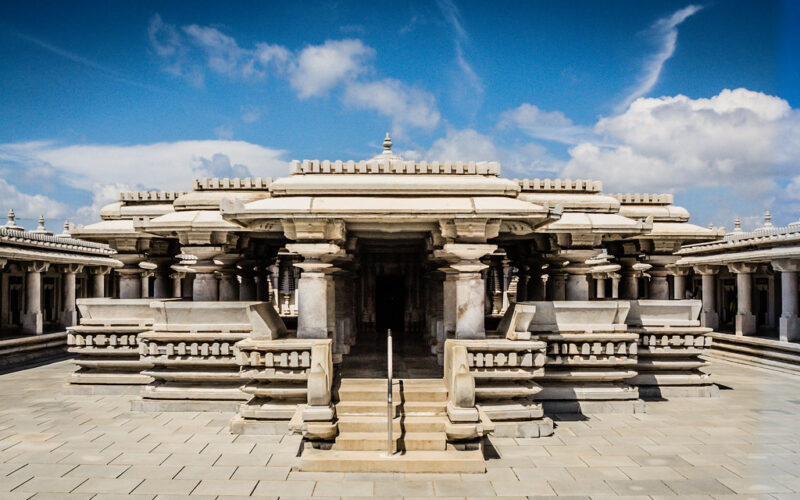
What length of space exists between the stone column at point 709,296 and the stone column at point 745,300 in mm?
1655

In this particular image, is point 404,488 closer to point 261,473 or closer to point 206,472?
point 261,473

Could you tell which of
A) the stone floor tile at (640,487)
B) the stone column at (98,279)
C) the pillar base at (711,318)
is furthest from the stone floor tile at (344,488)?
the stone column at (98,279)

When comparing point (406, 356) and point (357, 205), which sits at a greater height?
point (357, 205)

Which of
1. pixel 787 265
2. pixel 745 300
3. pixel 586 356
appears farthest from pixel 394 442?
pixel 745 300

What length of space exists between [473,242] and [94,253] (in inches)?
840

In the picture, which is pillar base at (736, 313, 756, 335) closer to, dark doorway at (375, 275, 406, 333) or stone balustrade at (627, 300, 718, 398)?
stone balustrade at (627, 300, 718, 398)

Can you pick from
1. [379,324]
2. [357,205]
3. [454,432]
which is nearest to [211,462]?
[454,432]

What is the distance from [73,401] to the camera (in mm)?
11445

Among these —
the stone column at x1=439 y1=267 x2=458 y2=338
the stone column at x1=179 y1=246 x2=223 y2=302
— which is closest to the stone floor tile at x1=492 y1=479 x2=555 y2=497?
the stone column at x1=439 y1=267 x2=458 y2=338

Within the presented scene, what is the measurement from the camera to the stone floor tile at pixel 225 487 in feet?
21.1

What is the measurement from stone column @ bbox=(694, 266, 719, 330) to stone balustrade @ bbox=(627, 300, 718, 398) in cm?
1098

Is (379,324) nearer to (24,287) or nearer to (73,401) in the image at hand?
(73,401)

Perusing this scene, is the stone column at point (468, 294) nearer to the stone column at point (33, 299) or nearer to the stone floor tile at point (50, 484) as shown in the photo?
the stone floor tile at point (50, 484)

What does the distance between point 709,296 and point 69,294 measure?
91.4 ft
